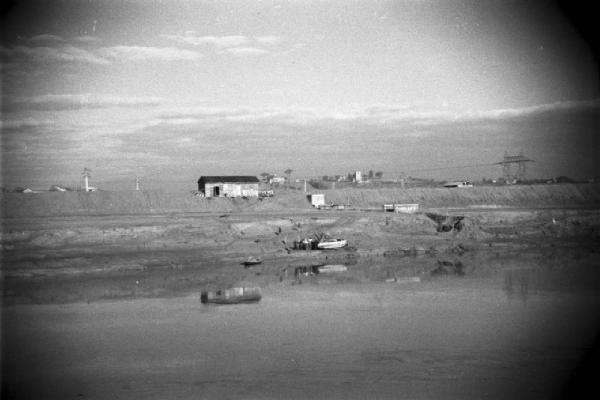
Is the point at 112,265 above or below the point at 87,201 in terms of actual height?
below

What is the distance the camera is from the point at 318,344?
20562 millimetres

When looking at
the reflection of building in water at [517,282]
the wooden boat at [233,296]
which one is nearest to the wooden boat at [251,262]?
the wooden boat at [233,296]

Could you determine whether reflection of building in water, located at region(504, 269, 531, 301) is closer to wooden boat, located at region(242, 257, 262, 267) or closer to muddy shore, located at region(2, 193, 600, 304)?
muddy shore, located at region(2, 193, 600, 304)

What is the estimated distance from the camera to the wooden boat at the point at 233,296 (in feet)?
93.4

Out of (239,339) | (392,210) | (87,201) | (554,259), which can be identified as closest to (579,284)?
(554,259)

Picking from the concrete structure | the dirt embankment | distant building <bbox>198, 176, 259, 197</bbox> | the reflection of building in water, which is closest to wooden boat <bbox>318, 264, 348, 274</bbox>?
the reflection of building in water

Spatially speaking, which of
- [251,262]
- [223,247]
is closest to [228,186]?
[223,247]

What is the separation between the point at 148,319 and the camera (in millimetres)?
24844

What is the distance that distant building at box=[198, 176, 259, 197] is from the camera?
75.1m

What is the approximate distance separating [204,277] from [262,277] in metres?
3.36

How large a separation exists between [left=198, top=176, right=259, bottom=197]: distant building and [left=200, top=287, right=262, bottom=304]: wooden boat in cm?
4396

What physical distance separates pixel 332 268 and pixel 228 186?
127 ft

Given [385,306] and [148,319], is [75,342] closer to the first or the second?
[148,319]

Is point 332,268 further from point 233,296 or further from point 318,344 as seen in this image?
point 318,344
